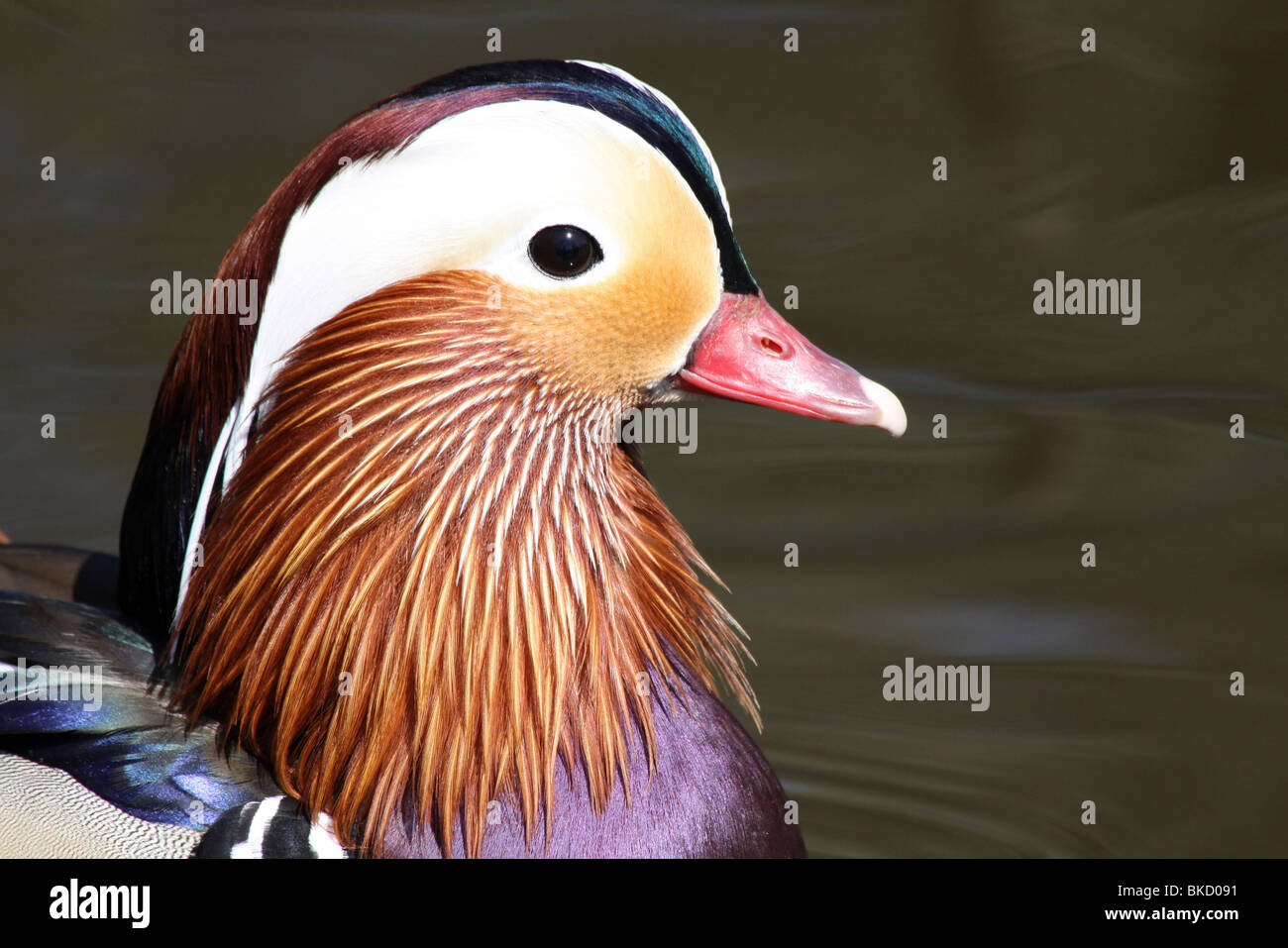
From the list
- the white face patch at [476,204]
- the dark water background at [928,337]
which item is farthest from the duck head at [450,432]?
the dark water background at [928,337]

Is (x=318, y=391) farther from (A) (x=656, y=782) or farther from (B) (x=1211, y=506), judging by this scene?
(B) (x=1211, y=506)

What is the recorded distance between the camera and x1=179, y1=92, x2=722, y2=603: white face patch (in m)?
2.17

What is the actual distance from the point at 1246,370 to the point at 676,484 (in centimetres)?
172

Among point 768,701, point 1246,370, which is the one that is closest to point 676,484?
point 768,701

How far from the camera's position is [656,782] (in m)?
2.51

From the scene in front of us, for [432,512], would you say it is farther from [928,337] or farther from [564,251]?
[928,337]

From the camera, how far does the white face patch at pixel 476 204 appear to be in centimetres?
217

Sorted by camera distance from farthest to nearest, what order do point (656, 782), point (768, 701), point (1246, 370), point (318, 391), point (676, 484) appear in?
point (1246, 370) < point (676, 484) < point (768, 701) < point (656, 782) < point (318, 391)

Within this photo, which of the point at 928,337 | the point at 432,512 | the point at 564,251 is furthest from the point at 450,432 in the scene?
the point at 928,337

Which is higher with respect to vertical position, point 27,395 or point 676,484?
point 27,395

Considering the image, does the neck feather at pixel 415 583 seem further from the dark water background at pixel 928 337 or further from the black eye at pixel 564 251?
the dark water background at pixel 928 337

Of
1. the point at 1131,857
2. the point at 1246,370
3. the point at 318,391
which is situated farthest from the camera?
the point at 1246,370

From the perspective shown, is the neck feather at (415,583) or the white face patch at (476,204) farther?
the neck feather at (415,583)

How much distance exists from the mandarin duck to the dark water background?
1.08 metres
